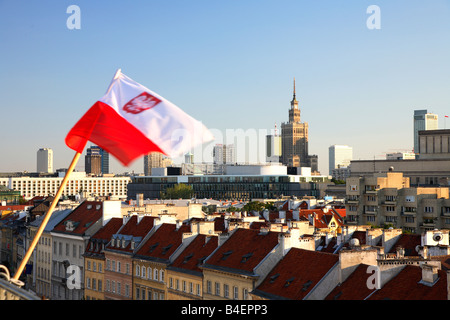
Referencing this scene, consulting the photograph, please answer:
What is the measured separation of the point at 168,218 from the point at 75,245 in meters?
15.9

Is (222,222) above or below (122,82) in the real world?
below

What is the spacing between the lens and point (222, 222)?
3440 inches

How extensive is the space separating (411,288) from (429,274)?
1402 mm

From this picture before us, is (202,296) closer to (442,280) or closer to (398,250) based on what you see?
(398,250)

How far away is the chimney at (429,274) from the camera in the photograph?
136 ft

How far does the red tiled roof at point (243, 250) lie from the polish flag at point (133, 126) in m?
33.4

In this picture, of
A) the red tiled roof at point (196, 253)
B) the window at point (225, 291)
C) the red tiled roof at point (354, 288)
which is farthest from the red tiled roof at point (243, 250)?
the red tiled roof at point (354, 288)

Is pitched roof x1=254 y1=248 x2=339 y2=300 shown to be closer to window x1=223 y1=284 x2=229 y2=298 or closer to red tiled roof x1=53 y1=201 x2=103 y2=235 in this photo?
window x1=223 y1=284 x2=229 y2=298

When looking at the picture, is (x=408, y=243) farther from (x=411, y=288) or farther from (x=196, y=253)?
(x=411, y=288)

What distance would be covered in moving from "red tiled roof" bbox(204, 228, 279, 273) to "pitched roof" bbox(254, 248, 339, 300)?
2032 millimetres

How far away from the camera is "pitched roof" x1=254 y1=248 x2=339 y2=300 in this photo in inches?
1920

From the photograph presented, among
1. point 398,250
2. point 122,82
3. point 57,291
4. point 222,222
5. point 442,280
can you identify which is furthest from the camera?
point 57,291
